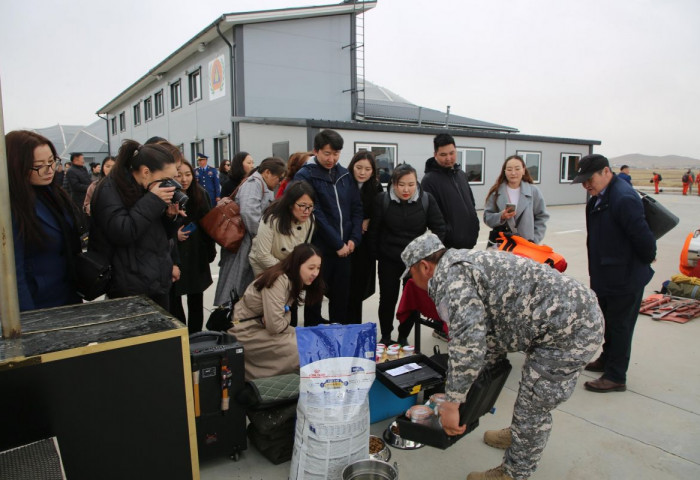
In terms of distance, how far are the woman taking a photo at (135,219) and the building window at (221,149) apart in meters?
13.3

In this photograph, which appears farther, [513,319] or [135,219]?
[135,219]

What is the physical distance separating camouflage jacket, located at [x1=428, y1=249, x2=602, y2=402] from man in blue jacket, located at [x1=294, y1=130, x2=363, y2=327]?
1.97 meters

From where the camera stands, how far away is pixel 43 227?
7.76 ft

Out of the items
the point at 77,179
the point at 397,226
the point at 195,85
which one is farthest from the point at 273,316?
the point at 195,85

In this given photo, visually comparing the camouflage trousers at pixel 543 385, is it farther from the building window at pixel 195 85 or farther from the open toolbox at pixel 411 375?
the building window at pixel 195 85

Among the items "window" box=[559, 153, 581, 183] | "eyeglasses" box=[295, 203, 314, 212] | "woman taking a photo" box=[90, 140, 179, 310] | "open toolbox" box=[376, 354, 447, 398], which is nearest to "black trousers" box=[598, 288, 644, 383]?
"open toolbox" box=[376, 354, 447, 398]

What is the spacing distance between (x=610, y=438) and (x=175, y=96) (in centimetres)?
2021

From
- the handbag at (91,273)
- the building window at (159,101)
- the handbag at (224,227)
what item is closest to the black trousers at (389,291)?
the handbag at (224,227)

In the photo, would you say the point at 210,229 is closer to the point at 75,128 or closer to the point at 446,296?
the point at 446,296

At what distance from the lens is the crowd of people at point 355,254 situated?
2.04 meters

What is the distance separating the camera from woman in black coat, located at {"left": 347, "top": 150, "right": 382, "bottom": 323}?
4.20m

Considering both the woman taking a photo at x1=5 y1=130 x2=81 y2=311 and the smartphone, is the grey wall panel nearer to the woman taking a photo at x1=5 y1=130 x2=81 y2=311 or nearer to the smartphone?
the smartphone

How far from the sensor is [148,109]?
905 inches

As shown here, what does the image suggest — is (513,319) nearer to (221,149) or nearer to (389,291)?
(389,291)
